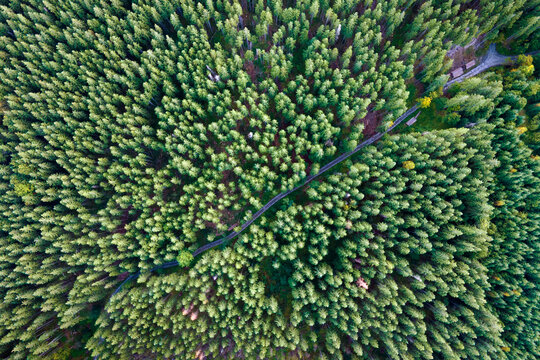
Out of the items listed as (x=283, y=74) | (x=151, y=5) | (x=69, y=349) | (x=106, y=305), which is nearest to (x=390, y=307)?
(x=283, y=74)

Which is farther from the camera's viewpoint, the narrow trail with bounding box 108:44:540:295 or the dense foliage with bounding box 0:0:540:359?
the narrow trail with bounding box 108:44:540:295

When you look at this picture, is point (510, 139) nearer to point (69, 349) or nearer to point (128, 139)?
point (128, 139)

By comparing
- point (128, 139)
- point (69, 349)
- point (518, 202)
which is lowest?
point (518, 202)

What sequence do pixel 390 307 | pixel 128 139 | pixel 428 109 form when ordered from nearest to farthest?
1. pixel 390 307
2. pixel 128 139
3. pixel 428 109

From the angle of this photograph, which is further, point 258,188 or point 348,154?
point 348,154

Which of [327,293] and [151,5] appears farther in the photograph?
[151,5]

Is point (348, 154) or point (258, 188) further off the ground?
point (258, 188)

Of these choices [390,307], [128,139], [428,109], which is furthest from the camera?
[428,109]

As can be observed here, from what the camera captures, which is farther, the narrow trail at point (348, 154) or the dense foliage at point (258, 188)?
the narrow trail at point (348, 154)
